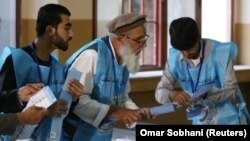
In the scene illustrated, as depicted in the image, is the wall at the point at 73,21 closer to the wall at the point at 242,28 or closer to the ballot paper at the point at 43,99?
the ballot paper at the point at 43,99

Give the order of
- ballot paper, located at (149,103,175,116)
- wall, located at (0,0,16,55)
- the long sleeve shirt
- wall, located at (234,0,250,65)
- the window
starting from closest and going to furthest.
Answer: ballot paper, located at (149,103,175,116), the long sleeve shirt, wall, located at (0,0,16,55), the window, wall, located at (234,0,250,65)

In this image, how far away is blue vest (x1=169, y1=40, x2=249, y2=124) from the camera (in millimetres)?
3199

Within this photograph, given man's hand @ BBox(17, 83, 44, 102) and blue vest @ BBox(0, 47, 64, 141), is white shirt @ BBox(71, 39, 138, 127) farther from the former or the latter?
man's hand @ BBox(17, 83, 44, 102)

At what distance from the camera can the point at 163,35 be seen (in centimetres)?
580

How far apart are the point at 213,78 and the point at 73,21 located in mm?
1760

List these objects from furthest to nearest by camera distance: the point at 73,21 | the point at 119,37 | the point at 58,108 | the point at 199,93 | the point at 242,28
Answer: the point at 242,28 < the point at 73,21 < the point at 199,93 < the point at 119,37 < the point at 58,108

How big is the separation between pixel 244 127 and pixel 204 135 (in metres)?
0.25

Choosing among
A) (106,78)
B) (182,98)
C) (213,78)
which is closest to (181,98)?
(182,98)

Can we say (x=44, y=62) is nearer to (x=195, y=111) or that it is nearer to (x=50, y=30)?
Answer: (x=50, y=30)

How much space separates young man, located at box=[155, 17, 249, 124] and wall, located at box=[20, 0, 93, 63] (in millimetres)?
1437

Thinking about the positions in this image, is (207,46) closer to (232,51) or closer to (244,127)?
(232,51)

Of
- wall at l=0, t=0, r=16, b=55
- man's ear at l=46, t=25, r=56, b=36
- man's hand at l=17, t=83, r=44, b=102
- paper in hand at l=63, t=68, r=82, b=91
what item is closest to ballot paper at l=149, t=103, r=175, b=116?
paper in hand at l=63, t=68, r=82, b=91

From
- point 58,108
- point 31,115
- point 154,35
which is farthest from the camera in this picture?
point 154,35

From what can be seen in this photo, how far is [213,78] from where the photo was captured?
3215 millimetres
